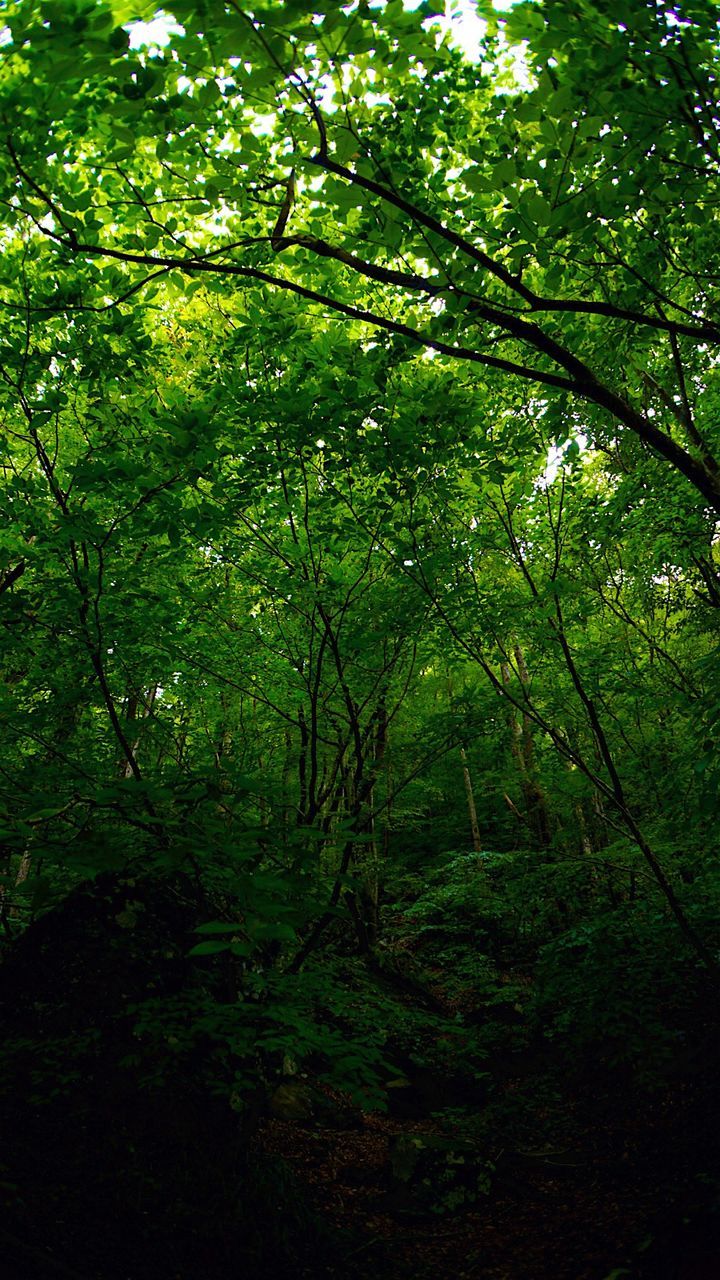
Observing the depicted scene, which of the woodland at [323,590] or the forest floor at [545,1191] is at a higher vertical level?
the woodland at [323,590]

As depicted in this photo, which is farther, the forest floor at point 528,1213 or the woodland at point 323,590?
the forest floor at point 528,1213

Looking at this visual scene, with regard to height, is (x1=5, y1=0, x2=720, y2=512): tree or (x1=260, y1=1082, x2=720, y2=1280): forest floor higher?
(x1=5, y1=0, x2=720, y2=512): tree

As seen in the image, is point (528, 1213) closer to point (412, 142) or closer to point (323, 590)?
point (323, 590)

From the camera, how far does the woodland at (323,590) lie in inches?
95.3

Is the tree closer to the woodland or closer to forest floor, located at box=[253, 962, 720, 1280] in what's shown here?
the woodland

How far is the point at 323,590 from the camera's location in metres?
5.47

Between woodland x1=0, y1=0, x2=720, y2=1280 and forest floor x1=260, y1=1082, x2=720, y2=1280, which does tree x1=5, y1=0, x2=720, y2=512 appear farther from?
forest floor x1=260, y1=1082, x2=720, y2=1280

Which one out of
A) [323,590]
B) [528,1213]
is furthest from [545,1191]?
[323,590]

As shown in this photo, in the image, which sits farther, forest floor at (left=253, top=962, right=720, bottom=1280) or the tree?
forest floor at (left=253, top=962, right=720, bottom=1280)

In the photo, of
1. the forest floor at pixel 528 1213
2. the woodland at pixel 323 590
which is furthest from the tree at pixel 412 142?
the forest floor at pixel 528 1213

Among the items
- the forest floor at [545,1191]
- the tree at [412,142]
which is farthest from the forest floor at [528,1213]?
the tree at [412,142]

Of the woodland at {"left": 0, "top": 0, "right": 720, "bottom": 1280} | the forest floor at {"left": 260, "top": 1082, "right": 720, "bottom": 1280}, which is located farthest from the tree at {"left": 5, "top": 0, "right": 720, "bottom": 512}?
the forest floor at {"left": 260, "top": 1082, "right": 720, "bottom": 1280}

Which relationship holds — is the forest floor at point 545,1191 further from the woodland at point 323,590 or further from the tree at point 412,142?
the tree at point 412,142

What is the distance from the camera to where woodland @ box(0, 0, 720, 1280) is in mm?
2420
